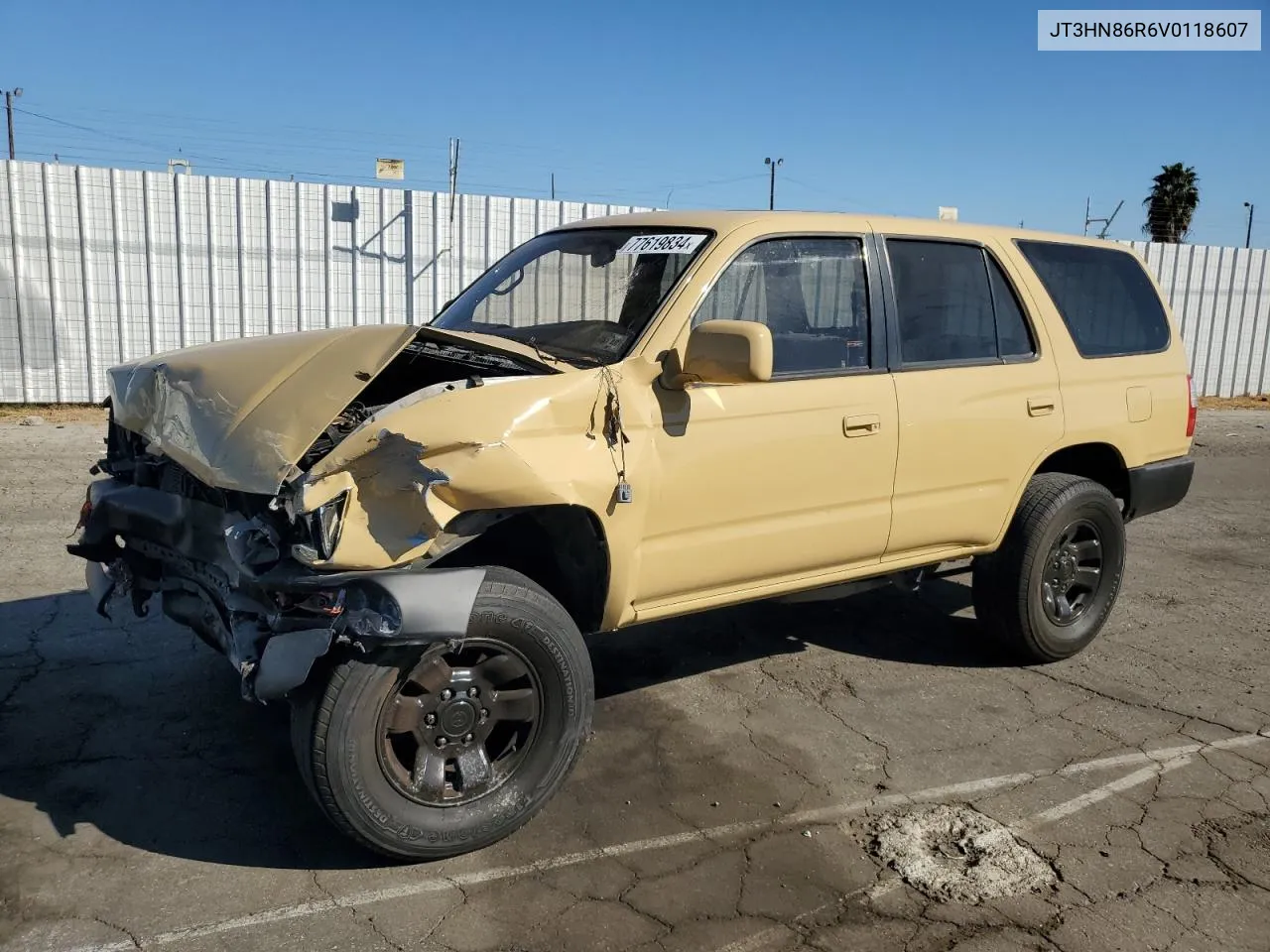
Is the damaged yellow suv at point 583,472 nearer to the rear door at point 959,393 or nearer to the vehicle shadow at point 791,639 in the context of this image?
the rear door at point 959,393

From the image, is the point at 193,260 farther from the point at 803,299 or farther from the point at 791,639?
the point at 803,299

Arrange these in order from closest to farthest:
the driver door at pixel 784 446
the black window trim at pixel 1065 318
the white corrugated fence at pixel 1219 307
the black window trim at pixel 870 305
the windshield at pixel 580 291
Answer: the driver door at pixel 784 446, the windshield at pixel 580 291, the black window trim at pixel 870 305, the black window trim at pixel 1065 318, the white corrugated fence at pixel 1219 307

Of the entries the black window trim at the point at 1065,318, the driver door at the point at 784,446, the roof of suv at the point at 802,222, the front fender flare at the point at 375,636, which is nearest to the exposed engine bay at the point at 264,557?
the front fender flare at the point at 375,636

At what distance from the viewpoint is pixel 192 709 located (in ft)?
13.9

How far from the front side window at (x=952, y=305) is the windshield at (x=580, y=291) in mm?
998

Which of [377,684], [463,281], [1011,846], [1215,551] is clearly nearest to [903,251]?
[1011,846]

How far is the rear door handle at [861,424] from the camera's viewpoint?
13.3ft

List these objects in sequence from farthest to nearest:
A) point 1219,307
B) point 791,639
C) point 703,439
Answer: point 1219,307 < point 791,639 < point 703,439

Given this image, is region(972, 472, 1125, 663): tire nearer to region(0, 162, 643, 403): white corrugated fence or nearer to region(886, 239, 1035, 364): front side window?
region(886, 239, 1035, 364): front side window

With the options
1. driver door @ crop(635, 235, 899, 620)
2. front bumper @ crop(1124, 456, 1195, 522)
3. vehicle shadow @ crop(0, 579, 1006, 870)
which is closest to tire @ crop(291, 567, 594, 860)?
vehicle shadow @ crop(0, 579, 1006, 870)

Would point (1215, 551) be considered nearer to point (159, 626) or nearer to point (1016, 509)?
point (1016, 509)

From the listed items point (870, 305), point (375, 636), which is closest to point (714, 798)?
point (375, 636)

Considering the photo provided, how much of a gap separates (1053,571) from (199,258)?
10296mm

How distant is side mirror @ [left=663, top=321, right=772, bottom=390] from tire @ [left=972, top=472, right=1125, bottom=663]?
6.62 feet
